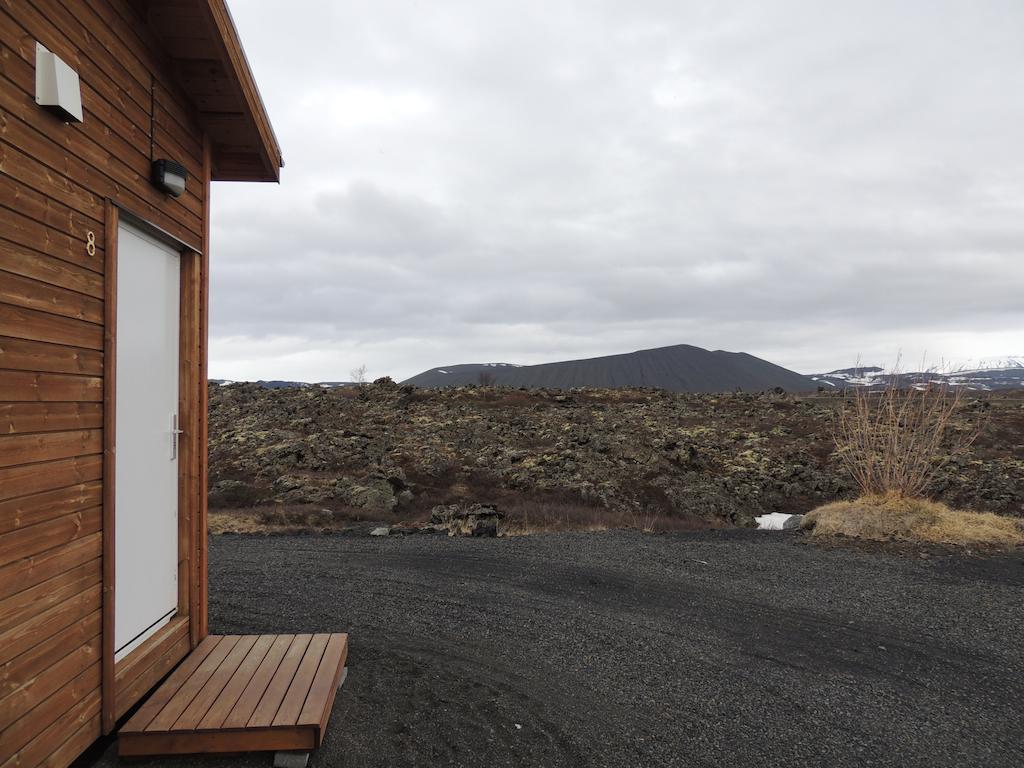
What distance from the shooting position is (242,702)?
2922mm

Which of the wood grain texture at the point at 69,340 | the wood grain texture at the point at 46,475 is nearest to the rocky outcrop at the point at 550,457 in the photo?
the wood grain texture at the point at 69,340

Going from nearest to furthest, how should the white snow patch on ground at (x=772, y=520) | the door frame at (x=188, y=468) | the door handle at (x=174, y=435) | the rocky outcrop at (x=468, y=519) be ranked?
the door frame at (x=188, y=468), the door handle at (x=174, y=435), the rocky outcrop at (x=468, y=519), the white snow patch on ground at (x=772, y=520)

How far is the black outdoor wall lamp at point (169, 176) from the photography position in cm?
320

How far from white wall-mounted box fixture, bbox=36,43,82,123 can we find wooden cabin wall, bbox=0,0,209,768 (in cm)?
3

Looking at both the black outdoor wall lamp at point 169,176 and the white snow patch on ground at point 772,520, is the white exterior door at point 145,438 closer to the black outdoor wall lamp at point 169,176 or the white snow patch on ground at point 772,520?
the black outdoor wall lamp at point 169,176

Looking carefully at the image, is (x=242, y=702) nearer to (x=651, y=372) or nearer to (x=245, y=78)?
(x=245, y=78)

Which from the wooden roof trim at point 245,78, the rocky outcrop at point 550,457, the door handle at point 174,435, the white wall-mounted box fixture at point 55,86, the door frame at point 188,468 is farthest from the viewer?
the rocky outcrop at point 550,457

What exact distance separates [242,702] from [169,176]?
2790 millimetres

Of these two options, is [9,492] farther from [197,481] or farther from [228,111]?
[228,111]

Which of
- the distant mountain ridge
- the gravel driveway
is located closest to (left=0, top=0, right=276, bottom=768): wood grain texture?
the gravel driveway

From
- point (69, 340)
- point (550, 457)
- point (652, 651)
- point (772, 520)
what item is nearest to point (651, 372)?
point (550, 457)

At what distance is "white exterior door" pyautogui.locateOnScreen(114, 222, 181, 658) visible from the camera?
119 inches

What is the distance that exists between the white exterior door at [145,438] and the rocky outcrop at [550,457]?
22.2 feet

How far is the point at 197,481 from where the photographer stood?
3.69 meters
